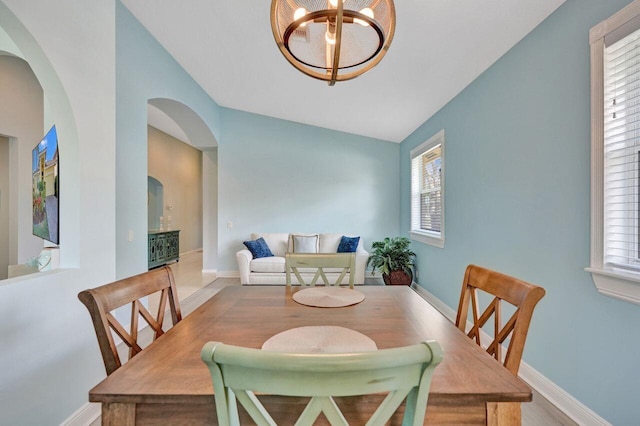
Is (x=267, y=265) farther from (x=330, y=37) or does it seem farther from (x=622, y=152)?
(x=622, y=152)

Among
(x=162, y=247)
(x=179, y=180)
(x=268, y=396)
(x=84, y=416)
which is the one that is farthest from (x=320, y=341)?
(x=179, y=180)

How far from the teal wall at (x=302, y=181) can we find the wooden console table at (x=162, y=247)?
76.5 inches

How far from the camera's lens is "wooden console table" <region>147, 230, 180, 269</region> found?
239 inches

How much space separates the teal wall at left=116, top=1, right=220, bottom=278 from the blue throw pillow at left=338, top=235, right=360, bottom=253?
2.84m

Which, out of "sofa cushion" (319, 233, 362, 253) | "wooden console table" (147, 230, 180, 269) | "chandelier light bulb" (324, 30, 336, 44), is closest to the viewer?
"chandelier light bulb" (324, 30, 336, 44)

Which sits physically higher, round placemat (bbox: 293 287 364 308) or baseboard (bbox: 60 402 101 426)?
round placemat (bbox: 293 287 364 308)

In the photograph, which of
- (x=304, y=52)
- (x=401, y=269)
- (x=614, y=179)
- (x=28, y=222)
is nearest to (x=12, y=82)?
(x=28, y=222)

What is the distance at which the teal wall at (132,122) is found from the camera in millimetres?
2457

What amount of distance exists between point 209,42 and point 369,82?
178 cm

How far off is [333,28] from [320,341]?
130cm

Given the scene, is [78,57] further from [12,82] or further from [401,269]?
[401,269]

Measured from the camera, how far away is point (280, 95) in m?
4.23

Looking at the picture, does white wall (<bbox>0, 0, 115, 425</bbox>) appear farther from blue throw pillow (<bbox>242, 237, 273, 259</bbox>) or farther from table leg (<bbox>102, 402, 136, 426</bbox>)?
blue throw pillow (<bbox>242, 237, 273, 259</bbox>)

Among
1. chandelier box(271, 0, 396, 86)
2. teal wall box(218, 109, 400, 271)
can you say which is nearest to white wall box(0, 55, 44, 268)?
teal wall box(218, 109, 400, 271)
